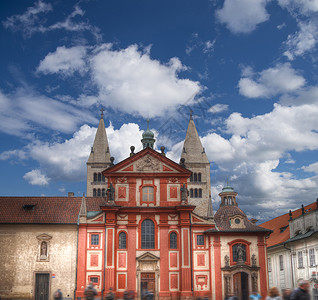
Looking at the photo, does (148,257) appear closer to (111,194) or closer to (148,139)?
(111,194)

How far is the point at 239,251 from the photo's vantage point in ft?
140

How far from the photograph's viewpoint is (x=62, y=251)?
4175cm

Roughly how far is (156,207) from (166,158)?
5.45 m

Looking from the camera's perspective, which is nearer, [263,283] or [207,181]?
[263,283]

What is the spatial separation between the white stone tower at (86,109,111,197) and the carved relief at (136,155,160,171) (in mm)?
37582

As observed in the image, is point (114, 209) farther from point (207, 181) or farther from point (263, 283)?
point (207, 181)

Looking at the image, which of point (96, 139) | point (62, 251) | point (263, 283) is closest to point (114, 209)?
point (62, 251)

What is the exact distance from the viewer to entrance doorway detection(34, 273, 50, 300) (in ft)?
133

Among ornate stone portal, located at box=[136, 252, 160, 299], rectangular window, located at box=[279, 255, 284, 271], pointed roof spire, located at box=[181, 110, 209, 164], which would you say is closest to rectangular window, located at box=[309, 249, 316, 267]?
rectangular window, located at box=[279, 255, 284, 271]

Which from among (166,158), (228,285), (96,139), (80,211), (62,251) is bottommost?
(228,285)

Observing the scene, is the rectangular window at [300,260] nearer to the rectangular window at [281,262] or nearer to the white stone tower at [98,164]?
the rectangular window at [281,262]

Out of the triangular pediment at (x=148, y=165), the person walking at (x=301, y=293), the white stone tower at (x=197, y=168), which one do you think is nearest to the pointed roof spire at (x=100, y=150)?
the white stone tower at (x=197, y=168)

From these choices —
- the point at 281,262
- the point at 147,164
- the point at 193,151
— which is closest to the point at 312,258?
the point at 281,262

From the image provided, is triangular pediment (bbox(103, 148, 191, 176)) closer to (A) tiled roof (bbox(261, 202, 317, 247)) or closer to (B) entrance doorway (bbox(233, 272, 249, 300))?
(B) entrance doorway (bbox(233, 272, 249, 300))
